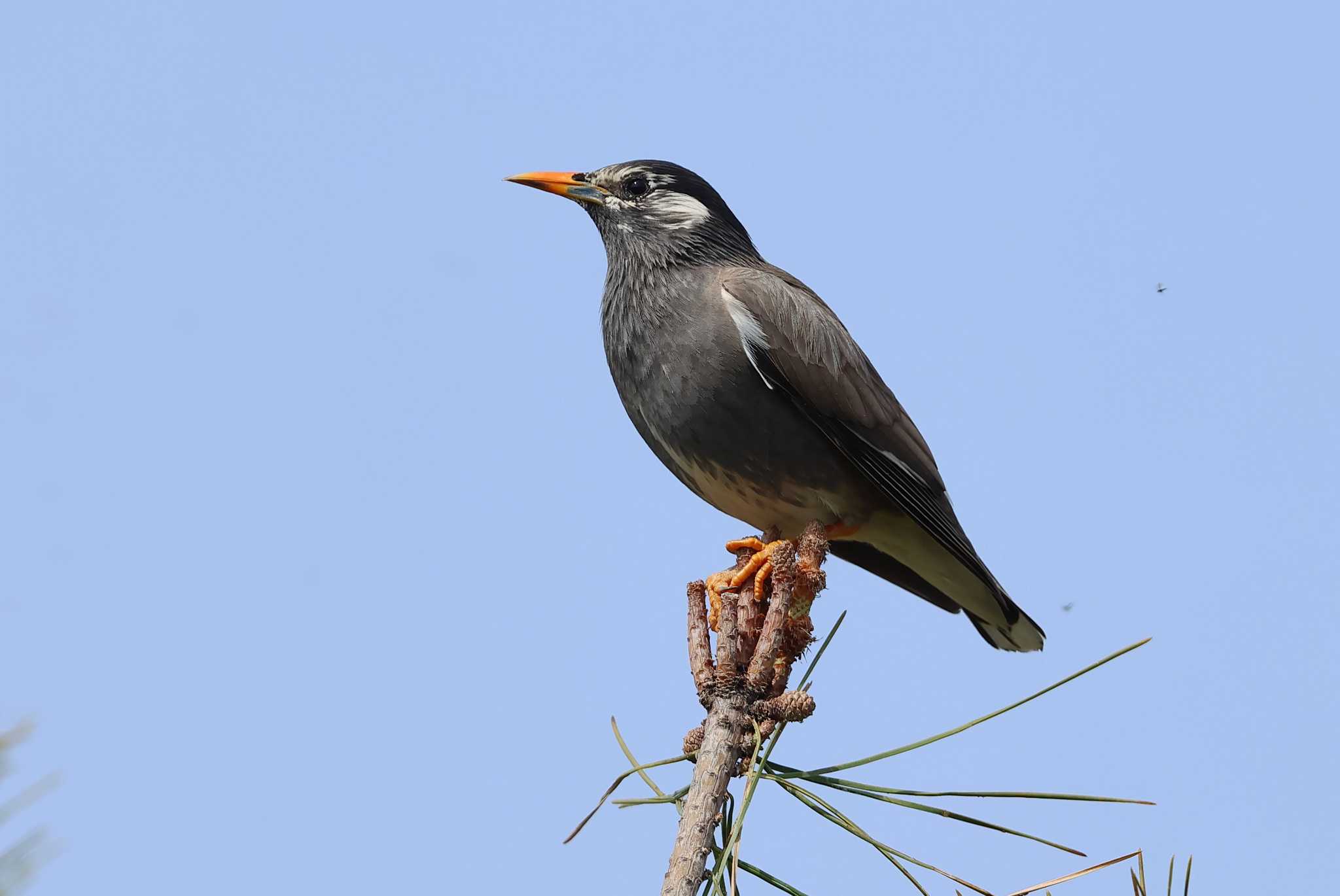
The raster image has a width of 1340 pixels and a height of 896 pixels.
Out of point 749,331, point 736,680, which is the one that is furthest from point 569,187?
point 736,680

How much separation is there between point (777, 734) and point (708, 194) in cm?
372

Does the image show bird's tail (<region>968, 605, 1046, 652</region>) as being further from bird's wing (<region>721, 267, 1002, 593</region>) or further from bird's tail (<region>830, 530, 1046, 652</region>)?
bird's wing (<region>721, 267, 1002, 593</region>)

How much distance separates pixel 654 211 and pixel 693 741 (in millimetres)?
3537

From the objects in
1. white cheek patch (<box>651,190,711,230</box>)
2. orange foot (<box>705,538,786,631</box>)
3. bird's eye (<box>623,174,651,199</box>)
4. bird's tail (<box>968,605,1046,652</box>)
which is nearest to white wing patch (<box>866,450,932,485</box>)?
bird's tail (<box>968,605,1046,652</box>)

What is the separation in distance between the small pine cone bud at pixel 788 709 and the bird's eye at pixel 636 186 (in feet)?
12.0

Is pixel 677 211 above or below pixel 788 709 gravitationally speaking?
above

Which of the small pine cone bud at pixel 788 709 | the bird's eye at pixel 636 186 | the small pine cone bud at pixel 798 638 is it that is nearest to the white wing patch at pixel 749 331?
the bird's eye at pixel 636 186

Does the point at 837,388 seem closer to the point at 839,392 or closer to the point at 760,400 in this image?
the point at 839,392

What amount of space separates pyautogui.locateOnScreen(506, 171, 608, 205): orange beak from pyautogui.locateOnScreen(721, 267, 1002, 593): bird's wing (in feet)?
2.94

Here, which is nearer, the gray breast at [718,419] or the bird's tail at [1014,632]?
the gray breast at [718,419]

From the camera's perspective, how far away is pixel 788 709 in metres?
3.43

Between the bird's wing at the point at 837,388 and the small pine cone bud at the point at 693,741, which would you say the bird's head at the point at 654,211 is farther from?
the small pine cone bud at the point at 693,741

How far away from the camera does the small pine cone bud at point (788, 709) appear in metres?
3.44

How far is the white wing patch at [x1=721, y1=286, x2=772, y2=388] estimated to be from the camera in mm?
5605
